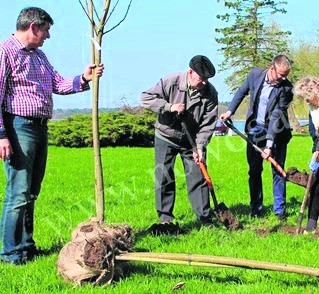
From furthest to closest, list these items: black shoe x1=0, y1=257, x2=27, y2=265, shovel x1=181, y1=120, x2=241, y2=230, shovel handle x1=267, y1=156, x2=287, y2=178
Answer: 1. shovel handle x1=267, y1=156, x2=287, y2=178
2. shovel x1=181, y1=120, x2=241, y2=230
3. black shoe x1=0, y1=257, x2=27, y2=265

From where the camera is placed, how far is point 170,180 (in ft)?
24.2

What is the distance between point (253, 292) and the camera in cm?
489

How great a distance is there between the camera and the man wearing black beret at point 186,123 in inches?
275

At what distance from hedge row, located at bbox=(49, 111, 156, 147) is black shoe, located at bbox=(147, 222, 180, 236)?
56.7ft

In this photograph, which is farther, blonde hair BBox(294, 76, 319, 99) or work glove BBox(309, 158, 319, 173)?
work glove BBox(309, 158, 319, 173)

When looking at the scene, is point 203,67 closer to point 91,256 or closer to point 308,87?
point 308,87

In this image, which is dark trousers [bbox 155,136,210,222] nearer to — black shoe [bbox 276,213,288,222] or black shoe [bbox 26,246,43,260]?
black shoe [bbox 276,213,288,222]

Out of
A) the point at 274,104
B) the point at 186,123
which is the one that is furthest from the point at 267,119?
the point at 186,123

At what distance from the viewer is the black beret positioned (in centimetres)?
674

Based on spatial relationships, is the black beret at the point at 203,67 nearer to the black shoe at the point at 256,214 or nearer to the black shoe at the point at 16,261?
the black shoe at the point at 256,214

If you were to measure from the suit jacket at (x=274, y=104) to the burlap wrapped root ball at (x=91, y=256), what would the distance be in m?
3.34

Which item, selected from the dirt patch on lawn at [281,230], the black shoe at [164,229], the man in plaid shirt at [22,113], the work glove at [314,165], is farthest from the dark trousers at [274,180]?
the man in plaid shirt at [22,113]

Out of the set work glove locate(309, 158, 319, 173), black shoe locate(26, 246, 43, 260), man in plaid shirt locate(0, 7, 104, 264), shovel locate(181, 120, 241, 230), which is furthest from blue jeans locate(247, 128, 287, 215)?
black shoe locate(26, 246, 43, 260)

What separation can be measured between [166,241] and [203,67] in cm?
191
